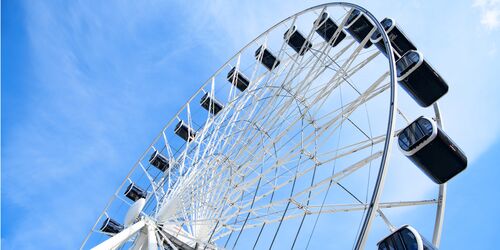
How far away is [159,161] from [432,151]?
1225 centimetres

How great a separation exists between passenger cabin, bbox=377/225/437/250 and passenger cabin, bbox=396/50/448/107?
14.1 feet

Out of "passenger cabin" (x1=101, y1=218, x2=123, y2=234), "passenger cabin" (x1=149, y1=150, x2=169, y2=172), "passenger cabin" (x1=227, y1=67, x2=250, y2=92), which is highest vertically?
"passenger cabin" (x1=227, y1=67, x2=250, y2=92)

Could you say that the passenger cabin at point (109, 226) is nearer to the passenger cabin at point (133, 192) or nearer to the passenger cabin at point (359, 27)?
the passenger cabin at point (133, 192)

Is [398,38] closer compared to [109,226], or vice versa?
[398,38]

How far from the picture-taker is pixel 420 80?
987 centimetres

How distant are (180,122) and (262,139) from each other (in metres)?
7.05

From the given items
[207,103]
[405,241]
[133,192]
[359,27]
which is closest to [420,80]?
[359,27]

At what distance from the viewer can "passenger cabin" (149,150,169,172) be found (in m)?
18.3

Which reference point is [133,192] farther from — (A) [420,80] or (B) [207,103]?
(A) [420,80]

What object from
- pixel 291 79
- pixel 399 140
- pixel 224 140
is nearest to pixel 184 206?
pixel 224 140

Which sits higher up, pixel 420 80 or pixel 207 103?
pixel 207 103

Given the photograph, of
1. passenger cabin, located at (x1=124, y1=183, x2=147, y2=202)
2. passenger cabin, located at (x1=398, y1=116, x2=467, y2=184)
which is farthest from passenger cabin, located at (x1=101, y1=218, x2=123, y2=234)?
passenger cabin, located at (x1=398, y1=116, x2=467, y2=184)

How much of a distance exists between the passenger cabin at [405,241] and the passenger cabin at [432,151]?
2.19 meters

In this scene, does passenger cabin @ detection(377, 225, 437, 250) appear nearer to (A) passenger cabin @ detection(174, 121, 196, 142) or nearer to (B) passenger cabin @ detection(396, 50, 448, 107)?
(B) passenger cabin @ detection(396, 50, 448, 107)
